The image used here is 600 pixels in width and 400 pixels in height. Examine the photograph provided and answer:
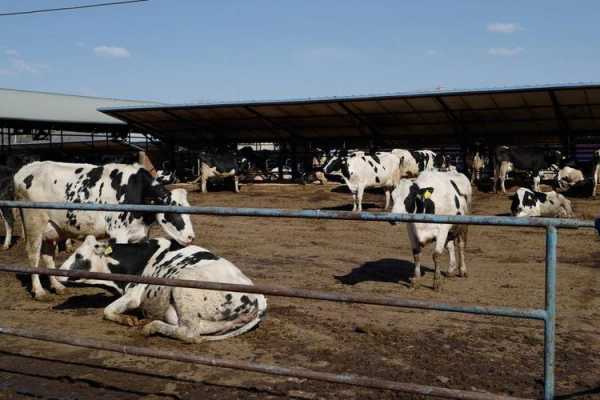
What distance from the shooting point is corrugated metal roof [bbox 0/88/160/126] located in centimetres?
3178

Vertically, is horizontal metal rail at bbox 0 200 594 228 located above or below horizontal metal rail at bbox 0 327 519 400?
above

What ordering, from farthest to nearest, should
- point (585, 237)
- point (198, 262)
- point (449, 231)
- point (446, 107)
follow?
point (446, 107) < point (585, 237) < point (449, 231) < point (198, 262)

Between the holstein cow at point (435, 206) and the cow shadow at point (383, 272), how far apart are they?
→ 43 cm

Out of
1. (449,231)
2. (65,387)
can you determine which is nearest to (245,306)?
(65,387)

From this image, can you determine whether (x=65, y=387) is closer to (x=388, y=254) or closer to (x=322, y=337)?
(x=322, y=337)

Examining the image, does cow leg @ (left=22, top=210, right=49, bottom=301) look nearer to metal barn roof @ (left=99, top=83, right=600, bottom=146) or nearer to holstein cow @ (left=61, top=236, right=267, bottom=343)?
holstein cow @ (left=61, top=236, right=267, bottom=343)

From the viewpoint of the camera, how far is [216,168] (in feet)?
85.1

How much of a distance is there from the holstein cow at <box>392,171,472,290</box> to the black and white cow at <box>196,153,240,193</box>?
1625cm

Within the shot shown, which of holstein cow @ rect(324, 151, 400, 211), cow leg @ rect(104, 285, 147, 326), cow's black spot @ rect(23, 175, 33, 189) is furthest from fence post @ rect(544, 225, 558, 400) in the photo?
holstein cow @ rect(324, 151, 400, 211)

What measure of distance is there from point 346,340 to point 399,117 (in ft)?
65.4

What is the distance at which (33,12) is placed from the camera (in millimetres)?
24562

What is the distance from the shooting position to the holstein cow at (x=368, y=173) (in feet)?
65.6

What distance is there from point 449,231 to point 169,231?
13.4 ft

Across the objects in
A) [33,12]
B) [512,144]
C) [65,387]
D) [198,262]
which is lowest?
[65,387]
